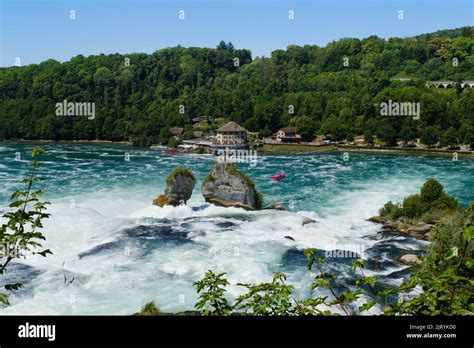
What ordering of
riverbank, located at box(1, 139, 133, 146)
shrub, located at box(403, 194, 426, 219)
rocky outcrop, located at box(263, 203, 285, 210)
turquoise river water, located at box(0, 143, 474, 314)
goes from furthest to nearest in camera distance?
riverbank, located at box(1, 139, 133, 146) < rocky outcrop, located at box(263, 203, 285, 210) < shrub, located at box(403, 194, 426, 219) < turquoise river water, located at box(0, 143, 474, 314)

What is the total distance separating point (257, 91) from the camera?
68.4m

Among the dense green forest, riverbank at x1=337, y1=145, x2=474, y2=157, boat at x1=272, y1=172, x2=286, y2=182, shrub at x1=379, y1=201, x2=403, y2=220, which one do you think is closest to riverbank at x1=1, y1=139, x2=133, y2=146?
the dense green forest

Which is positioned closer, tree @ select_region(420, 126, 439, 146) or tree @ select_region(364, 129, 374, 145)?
tree @ select_region(420, 126, 439, 146)

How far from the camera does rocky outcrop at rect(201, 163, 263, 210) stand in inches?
956

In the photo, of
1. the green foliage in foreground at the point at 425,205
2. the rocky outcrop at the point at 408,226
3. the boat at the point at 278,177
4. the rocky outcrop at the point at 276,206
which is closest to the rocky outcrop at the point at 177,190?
the rocky outcrop at the point at 276,206

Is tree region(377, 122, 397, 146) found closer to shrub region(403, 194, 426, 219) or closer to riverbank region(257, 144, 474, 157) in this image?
riverbank region(257, 144, 474, 157)

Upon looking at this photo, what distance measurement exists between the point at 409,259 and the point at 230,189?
10471mm

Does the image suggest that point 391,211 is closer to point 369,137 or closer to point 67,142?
point 369,137

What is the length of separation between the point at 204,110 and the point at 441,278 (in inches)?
2378

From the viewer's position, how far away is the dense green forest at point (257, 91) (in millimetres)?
52562

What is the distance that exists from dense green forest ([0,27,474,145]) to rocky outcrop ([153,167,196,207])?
95.5 ft

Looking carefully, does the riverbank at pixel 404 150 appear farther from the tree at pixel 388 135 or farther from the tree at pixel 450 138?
the tree at pixel 450 138
